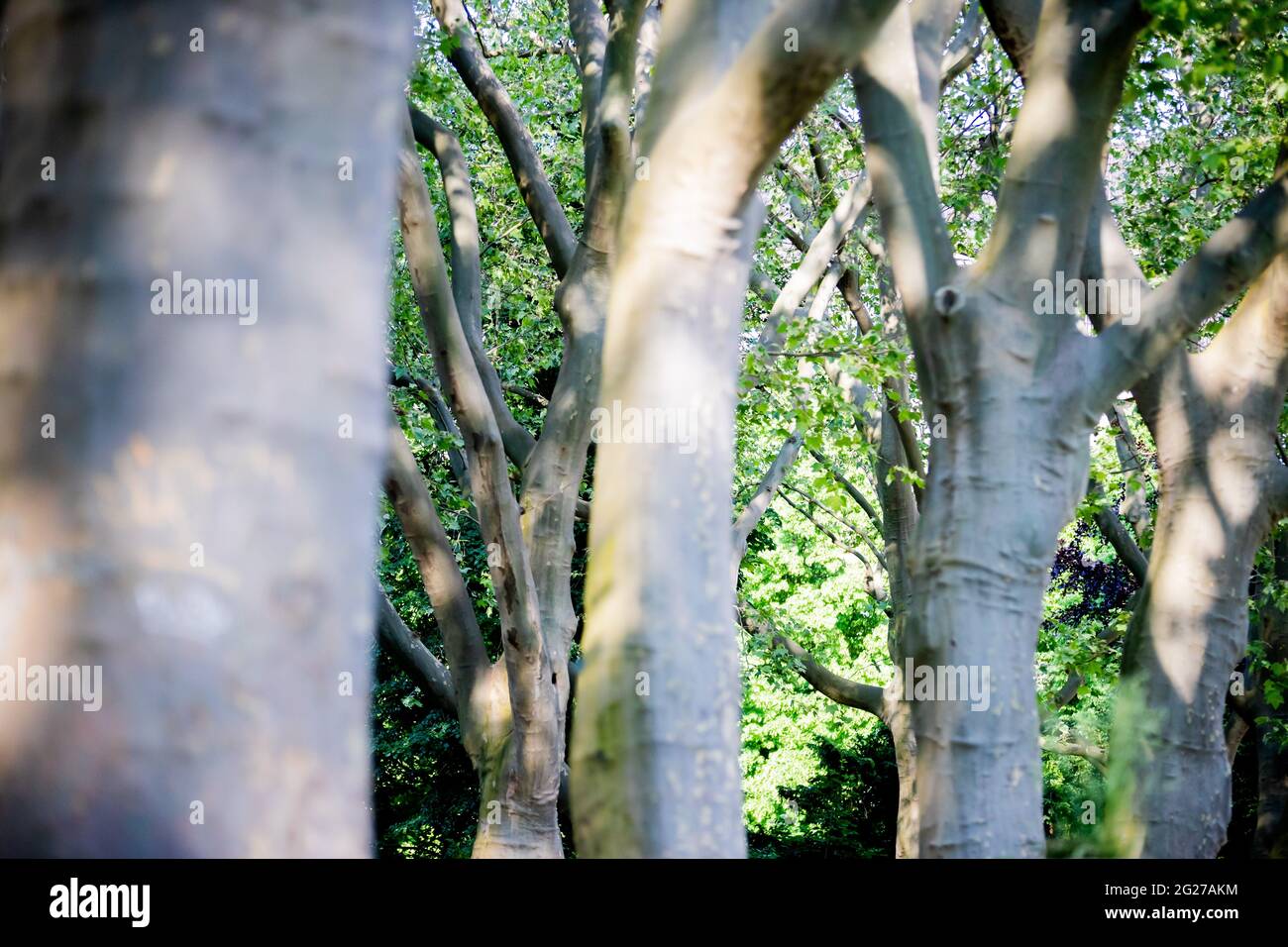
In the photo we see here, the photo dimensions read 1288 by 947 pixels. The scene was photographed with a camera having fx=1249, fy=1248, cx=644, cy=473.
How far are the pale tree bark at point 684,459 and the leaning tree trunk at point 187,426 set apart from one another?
6.13 ft

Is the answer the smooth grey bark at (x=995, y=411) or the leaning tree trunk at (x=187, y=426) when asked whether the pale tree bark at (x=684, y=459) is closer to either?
the leaning tree trunk at (x=187, y=426)

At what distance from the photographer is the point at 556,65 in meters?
13.4

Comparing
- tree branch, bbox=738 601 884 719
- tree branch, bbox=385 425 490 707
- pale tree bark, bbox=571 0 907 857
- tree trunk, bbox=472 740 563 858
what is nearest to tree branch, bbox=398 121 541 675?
tree branch, bbox=385 425 490 707

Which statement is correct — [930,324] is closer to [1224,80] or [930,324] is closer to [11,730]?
[11,730]

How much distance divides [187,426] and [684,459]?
2.12 m

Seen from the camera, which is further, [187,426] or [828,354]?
[828,354]

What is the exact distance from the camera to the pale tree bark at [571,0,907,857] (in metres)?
3.15

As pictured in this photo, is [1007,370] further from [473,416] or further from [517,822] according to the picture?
[517,822]

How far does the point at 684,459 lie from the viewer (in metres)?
3.29

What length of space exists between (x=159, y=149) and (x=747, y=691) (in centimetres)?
2231

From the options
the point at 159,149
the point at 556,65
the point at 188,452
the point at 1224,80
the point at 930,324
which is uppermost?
the point at 556,65

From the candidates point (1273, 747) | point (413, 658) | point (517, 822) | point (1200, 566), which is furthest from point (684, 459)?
point (1273, 747)
